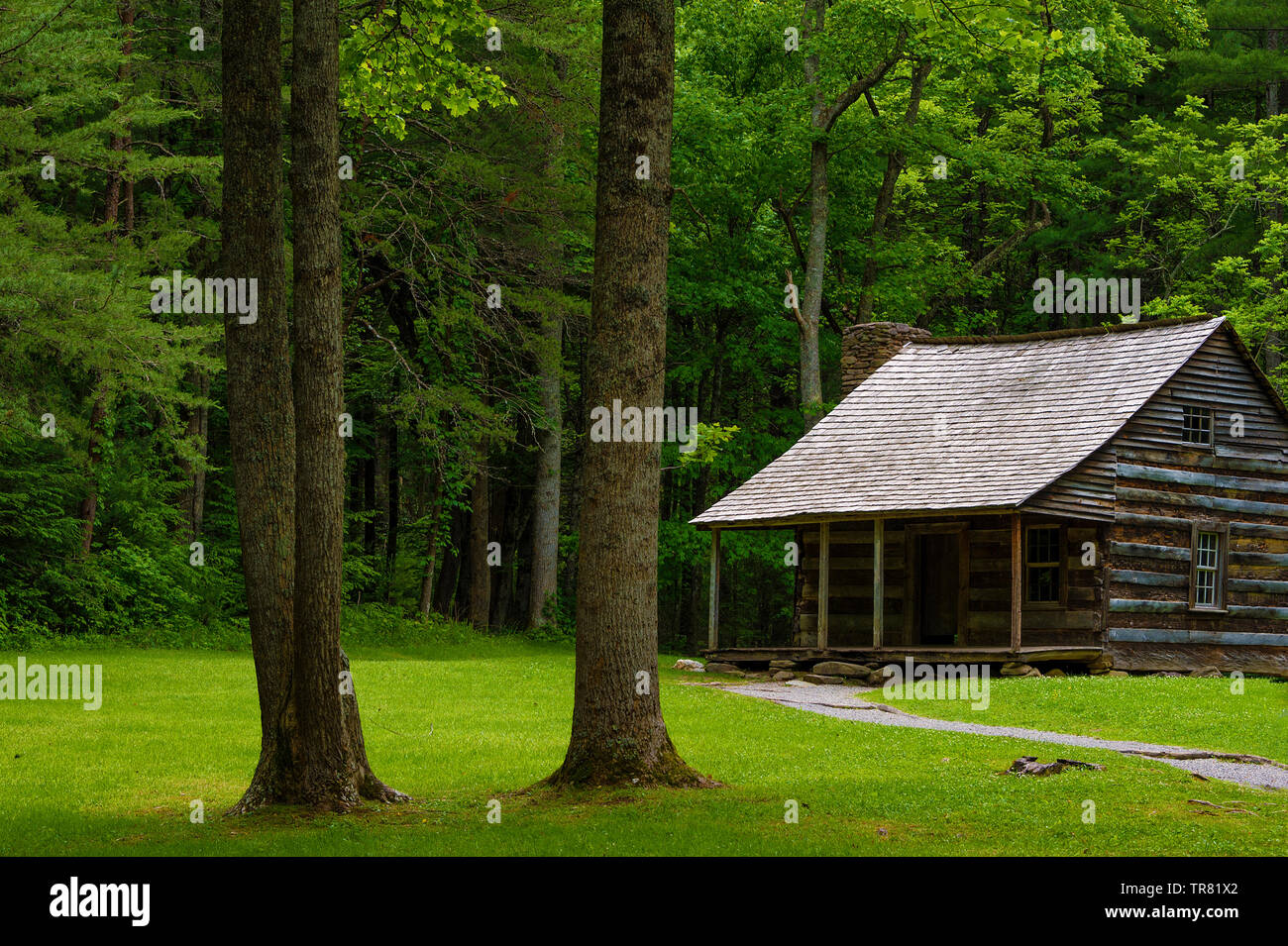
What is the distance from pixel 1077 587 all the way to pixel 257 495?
18.6 meters

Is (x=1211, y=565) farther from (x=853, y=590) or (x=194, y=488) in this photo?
(x=194, y=488)

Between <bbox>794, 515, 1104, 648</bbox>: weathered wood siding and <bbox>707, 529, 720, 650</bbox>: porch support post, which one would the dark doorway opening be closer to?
<bbox>794, 515, 1104, 648</bbox>: weathered wood siding

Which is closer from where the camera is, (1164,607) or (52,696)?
(52,696)

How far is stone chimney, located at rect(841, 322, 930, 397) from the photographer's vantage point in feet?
110

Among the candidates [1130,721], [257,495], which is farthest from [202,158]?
[1130,721]

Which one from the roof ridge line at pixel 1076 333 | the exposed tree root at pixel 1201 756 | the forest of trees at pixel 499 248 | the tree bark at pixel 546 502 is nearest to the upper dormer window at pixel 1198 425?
the roof ridge line at pixel 1076 333

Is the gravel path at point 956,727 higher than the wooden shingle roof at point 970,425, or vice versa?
the wooden shingle roof at point 970,425

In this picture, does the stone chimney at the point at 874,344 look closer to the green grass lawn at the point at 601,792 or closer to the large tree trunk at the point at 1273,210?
the large tree trunk at the point at 1273,210

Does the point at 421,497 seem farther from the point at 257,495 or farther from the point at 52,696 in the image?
the point at 257,495

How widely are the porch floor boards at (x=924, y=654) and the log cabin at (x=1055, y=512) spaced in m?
0.04

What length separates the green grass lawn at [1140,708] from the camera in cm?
1720

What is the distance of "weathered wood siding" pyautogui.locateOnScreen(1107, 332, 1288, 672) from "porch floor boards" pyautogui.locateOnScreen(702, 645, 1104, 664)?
42.5 inches

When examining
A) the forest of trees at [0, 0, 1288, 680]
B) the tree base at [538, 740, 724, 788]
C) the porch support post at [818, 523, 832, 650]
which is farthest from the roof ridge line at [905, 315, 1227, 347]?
the tree base at [538, 740, 724, 788]

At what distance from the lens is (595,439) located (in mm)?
11648
